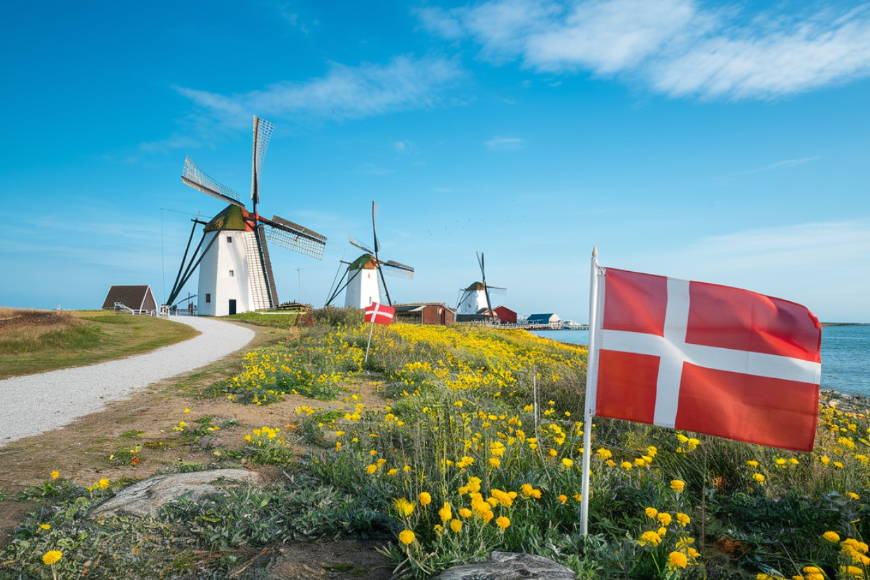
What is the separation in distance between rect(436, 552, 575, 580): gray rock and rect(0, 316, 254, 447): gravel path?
7030mm

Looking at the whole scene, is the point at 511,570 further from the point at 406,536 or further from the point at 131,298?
the point at 131,298

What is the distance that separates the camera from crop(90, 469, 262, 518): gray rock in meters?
3.70

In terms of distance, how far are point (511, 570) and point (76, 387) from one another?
38.0 feet

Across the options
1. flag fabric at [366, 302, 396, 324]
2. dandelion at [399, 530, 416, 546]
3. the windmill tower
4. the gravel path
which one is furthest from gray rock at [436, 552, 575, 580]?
the windmill tower

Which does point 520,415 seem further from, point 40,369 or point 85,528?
point 40,369

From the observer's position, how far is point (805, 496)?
4.01m

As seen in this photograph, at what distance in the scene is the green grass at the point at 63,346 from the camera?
553 inches

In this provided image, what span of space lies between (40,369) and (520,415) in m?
13.8

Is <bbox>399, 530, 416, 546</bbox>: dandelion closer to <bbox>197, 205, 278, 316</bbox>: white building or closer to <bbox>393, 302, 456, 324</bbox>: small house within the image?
<bbox>197, 205, 278, 316</bbox>: white building

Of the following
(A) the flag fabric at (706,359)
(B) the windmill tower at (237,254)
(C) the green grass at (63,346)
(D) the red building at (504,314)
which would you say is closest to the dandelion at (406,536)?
(A) the flag fabric at (706,359)

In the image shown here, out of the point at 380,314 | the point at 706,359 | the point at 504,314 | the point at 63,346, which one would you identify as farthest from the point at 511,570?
the point at 504,314

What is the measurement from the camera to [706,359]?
3283 mm

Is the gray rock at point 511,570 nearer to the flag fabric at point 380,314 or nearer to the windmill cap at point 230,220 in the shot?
the flag fabric at point 380,314

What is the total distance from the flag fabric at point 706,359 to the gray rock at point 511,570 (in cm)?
122
